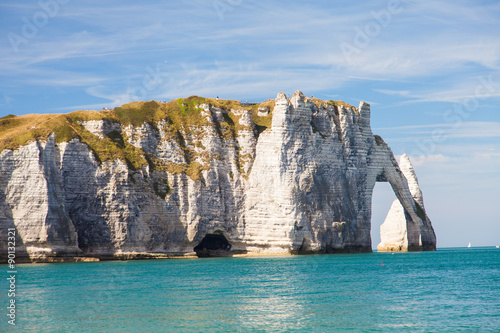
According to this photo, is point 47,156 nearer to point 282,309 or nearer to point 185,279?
point 185,279

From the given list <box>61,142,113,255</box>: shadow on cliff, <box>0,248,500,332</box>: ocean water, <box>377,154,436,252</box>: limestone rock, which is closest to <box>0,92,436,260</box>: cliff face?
<box>61,142,113,255</box>: shadow on cliff

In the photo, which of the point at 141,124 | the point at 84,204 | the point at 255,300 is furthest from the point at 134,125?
the point at 255,300

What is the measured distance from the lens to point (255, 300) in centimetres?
3706

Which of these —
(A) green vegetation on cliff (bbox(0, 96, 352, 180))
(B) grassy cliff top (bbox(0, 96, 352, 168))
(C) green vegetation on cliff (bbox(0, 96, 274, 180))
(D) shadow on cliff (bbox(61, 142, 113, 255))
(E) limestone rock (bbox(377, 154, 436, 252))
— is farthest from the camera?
(E) limestone rock (bbox(377, 154, 436, 252))

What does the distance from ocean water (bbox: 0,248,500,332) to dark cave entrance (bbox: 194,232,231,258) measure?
95.8 feet

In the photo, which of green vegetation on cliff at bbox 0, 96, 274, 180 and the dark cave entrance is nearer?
green vegetation on cliff at bbox 0, 96, 274, 180

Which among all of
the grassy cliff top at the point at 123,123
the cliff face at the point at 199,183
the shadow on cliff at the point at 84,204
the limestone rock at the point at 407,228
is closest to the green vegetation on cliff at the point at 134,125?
the grassy cliff top at the point at 123,123

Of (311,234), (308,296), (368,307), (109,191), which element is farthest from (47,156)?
(368,307)

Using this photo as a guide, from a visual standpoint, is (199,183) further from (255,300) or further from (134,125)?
(255,300)

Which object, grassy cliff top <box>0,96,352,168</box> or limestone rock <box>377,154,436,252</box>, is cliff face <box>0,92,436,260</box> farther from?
limestone rock <box>377,154,436,252</box>

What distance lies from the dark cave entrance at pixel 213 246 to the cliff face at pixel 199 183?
192mm

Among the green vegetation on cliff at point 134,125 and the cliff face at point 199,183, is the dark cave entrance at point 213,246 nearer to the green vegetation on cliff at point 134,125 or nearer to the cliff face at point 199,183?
the cliff face at point 199,183

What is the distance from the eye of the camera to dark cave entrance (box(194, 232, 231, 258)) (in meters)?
87.9

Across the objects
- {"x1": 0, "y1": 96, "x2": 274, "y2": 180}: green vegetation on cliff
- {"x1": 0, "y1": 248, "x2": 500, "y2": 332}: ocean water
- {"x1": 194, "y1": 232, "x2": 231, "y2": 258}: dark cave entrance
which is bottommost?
{"x1": 0, "y1": 248, "x2": 500, "y2": 332}: ocean water
